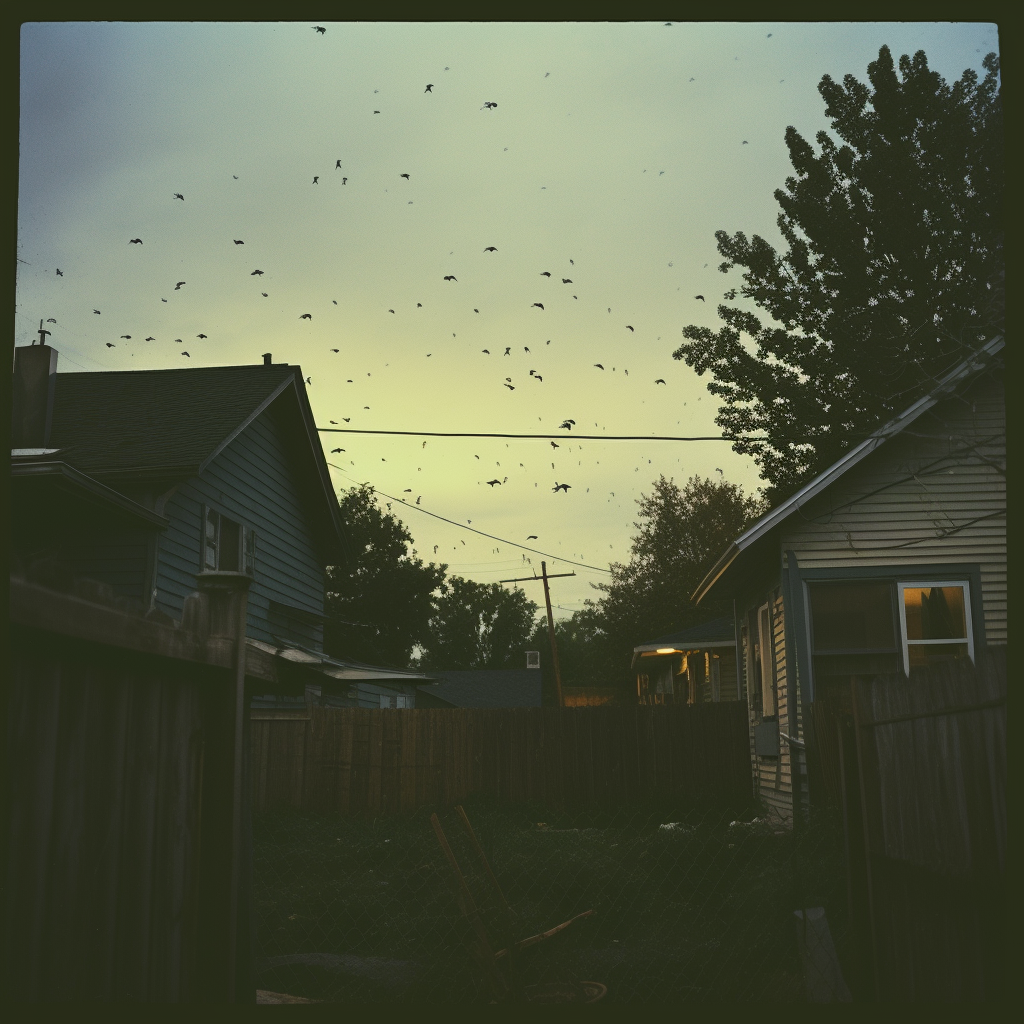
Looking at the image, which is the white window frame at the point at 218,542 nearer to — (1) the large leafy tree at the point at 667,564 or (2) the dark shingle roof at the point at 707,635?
(2) the dark shingle roof at the point at 707,635

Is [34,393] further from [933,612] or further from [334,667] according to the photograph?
[933,612]

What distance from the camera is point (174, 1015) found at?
287 cm

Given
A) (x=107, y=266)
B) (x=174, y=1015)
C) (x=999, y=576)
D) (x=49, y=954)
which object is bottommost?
(x=174, y=1015)

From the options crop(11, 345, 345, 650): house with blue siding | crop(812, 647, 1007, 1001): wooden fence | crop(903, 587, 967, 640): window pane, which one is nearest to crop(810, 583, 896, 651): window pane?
crop(903, 587, 967, 640): window pane

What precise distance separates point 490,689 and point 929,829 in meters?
50.2

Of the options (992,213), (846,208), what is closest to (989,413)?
(992,213)

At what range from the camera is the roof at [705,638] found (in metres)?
24.9

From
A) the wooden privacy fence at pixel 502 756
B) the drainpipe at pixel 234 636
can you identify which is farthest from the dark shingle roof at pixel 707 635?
the drainpipe at pixel 234 636

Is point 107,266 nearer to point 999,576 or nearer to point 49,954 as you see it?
point 49,954

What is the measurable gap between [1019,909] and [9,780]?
3.11 metres

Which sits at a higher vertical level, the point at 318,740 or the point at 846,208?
the point at 846,208

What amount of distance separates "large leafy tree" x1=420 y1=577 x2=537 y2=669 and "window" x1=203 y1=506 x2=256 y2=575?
205ft

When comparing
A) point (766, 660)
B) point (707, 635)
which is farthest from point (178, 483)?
point (707, 635)

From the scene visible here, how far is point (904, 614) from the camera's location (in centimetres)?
1220
